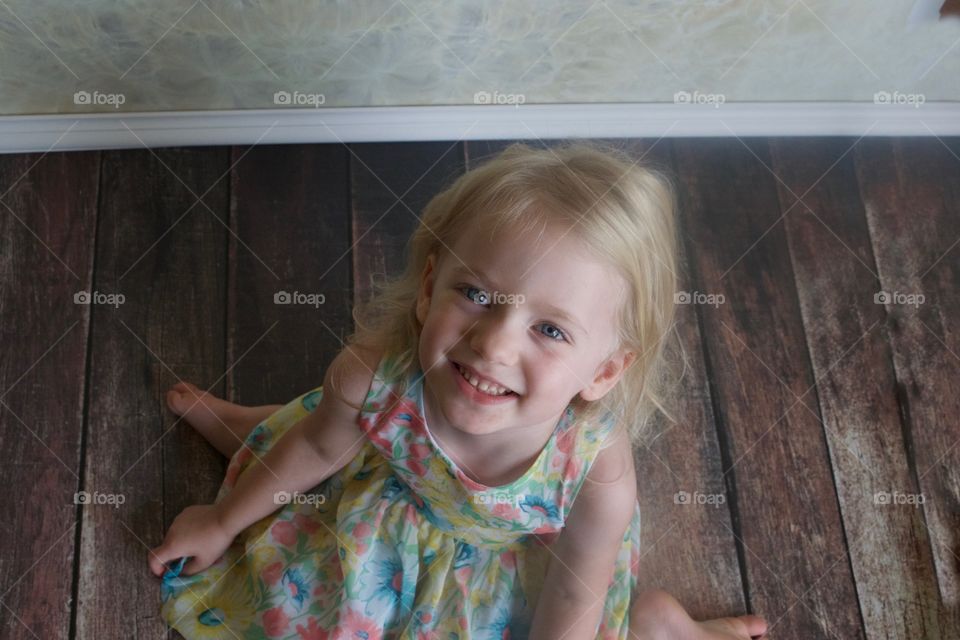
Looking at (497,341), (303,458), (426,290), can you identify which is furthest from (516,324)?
(303,458)

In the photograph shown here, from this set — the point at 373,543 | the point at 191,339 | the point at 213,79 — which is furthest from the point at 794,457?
the point at 213,79

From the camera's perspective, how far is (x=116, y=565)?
3.97ft

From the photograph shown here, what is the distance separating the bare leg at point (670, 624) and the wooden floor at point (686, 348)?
4 centimetres

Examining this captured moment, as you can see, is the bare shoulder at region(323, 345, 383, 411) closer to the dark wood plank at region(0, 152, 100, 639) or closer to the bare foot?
the bare foot

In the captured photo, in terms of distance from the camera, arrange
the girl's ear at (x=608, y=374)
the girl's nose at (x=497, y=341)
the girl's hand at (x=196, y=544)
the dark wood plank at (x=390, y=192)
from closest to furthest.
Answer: the girl's nose at (x=497, y=341)
the girl's ear at (x=608, y=374)
the girl's hand at (x=196, y=544)
the dark wood plank at (x=390, y=192)

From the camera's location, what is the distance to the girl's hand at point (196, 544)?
1181 mm

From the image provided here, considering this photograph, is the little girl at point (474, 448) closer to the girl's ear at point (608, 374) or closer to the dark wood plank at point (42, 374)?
the girl's ear at point (608, 374)

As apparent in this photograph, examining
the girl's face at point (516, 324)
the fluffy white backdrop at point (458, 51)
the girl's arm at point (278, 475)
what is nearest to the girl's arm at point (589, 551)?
the girl's face at point (516, 324)

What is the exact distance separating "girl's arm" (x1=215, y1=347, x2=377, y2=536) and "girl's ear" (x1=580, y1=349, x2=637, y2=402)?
0.24 metres

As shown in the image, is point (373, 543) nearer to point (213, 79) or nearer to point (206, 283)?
point (206, 283)

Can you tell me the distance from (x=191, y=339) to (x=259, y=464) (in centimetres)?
26

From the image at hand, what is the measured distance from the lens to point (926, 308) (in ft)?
4.79

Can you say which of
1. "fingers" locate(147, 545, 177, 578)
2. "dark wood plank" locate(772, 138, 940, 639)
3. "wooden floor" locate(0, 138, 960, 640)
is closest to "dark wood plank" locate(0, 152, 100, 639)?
"wooden floor" locate(0, 138, 960, 640)

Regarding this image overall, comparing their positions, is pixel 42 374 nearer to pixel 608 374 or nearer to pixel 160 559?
pixel 160 559
